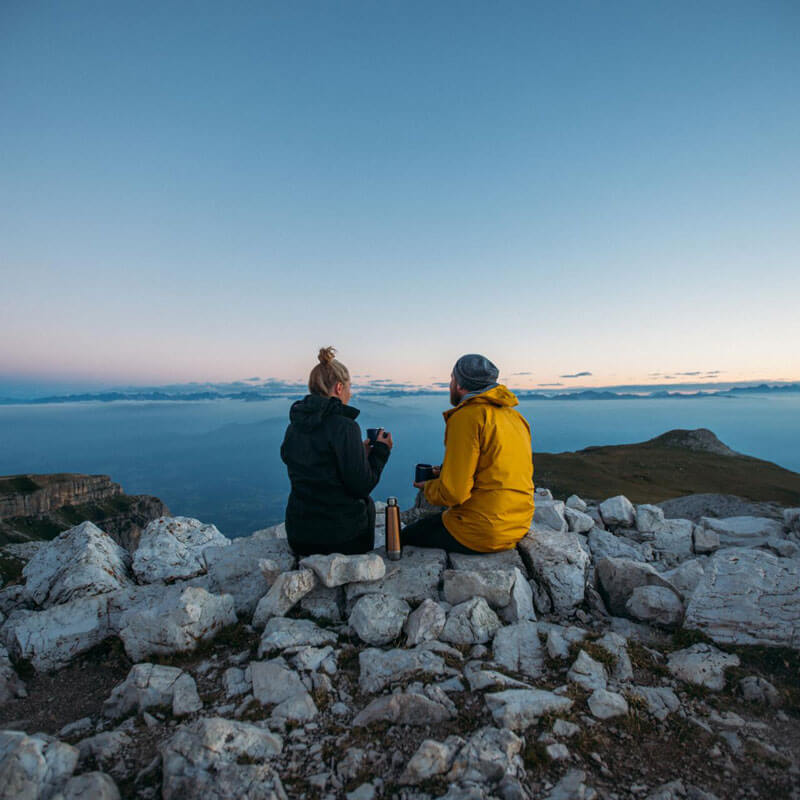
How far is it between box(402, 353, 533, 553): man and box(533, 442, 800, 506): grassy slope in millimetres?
33506

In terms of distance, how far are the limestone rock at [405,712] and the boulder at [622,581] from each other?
3500 millimetres

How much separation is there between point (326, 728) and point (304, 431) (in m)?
3.31

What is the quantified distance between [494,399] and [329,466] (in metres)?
2.38

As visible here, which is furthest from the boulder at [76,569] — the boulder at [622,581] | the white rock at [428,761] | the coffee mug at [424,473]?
the boulder at [622,581]

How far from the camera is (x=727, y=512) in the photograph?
1741 cm

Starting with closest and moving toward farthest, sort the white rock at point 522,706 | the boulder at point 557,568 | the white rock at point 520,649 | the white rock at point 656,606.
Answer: the white rock at point 522,706, the white rock at point 520,649, the white rock at point 656,606, the boulder at point 557,568

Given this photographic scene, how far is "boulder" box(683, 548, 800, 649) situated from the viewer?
5.29m

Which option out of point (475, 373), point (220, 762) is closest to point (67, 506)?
point (220, 762)

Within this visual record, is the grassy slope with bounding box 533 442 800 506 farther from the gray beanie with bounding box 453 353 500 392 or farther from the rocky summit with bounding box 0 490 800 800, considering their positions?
the gray beanie with bounding box 453 353 500 392

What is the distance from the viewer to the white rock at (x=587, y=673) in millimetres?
4383

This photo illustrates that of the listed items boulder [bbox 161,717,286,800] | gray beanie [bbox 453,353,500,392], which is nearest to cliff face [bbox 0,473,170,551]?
boulder [bbox 161,717,286,800]

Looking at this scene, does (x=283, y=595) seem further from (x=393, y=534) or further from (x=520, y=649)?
(x=520, y=649)

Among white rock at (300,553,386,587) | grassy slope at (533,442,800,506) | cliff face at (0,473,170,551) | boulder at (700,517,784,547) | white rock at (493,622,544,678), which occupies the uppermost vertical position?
white rock at (300,553,386,587)

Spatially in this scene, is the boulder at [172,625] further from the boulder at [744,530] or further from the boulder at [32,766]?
the boulder at [744,530]
